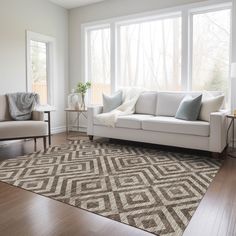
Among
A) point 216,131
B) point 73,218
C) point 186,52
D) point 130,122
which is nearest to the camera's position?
point 73,218

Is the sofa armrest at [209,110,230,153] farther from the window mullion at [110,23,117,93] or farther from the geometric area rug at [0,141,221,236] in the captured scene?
the window mullion at [110,23,117,93]

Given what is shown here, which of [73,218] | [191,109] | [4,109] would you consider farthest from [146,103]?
[73,218]

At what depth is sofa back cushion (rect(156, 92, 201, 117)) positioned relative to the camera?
3996mm

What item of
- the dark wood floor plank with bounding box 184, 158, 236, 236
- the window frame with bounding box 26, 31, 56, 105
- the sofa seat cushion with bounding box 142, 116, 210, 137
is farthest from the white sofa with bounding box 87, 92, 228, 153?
the window frame with bounding box 26, 31, 56, 105

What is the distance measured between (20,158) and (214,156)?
2697 mm

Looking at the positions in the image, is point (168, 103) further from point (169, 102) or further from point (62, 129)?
point (62, 129)

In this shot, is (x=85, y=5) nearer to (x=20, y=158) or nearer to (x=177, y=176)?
(x=20, y=158)

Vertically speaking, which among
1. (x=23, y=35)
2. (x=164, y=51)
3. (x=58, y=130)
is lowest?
(x=58, y=130)

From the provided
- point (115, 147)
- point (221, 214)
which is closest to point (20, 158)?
point (115, 147)

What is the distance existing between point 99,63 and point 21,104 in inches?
76.8

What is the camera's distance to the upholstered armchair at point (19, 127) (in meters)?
3.43

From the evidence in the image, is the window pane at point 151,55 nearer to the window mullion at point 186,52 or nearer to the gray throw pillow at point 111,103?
the window mullion at point 186,52

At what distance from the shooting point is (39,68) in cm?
494

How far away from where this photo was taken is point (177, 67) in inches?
173
